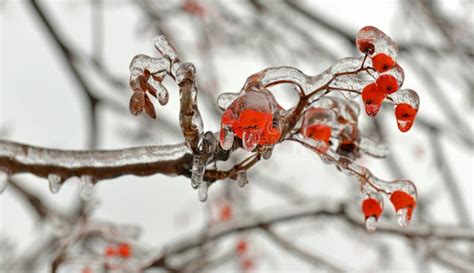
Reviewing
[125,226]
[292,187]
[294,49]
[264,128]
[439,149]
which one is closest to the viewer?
[264,128]

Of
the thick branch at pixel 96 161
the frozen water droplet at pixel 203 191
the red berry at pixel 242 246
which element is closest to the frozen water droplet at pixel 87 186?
the thick branch at pixel 96 161

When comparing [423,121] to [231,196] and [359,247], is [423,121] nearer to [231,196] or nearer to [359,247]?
[359,247]

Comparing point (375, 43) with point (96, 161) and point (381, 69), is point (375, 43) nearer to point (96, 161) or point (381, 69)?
point (381, 69)

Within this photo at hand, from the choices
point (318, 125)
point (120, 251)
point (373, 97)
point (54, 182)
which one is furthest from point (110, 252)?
point (373, 97)

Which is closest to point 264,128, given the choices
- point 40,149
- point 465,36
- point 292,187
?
point 40,149

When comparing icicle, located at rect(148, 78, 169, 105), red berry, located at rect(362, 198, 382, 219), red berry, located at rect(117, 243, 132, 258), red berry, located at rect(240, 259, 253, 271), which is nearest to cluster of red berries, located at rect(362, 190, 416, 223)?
red berry, located at rect(362, 198, 382, 219)

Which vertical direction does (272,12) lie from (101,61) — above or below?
above
